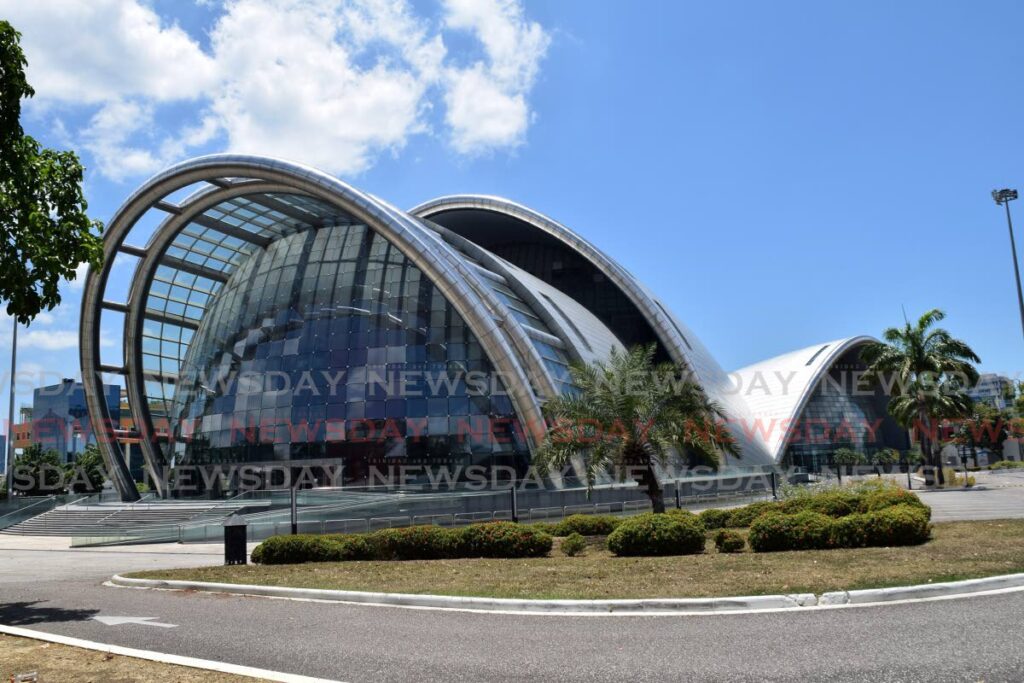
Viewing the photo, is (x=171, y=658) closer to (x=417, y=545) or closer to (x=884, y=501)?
(x=417, y=545)

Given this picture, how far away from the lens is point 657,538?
16.5m

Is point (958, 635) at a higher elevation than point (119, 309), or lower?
lower

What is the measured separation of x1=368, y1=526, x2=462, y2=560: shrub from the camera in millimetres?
18844

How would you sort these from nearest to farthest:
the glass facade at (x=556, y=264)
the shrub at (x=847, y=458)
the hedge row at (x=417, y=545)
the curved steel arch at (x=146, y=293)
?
the hedge row at (x=417, y=545)
the curved steel arch at (x=146, y=293)
the glass facade at (x=556, y=264)
the shrub at (x=847, y=458)

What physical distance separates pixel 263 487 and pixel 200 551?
42.9ft

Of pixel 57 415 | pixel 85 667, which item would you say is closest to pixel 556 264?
pixel 85 667

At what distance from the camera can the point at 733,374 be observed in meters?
74.5

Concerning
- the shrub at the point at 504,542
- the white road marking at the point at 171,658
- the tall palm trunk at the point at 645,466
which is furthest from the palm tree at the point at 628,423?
the white road marking at the point at 171,658

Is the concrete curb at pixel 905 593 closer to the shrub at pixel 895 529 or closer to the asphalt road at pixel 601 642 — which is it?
the asphalt road at pixel 601 642

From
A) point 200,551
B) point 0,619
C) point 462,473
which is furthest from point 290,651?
point 462,473

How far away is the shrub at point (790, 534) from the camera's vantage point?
1584cm

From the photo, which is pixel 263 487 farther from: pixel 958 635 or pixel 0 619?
pixel 958 635

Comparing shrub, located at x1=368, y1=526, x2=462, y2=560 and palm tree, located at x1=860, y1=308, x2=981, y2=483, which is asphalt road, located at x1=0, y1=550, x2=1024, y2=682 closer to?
shrub, located at x1=368, y1=526, x2=462, y2=560

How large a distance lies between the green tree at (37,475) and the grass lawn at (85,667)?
6881 centimetres
